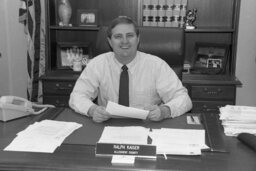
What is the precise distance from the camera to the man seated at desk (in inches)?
76.1

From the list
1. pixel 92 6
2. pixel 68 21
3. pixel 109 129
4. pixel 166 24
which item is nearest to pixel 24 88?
pixel 68 21

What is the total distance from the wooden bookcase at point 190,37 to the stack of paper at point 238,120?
114 cm

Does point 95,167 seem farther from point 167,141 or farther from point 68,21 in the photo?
point 68,21

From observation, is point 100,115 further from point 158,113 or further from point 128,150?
point 128,150

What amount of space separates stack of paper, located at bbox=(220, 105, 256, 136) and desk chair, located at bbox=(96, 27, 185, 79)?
24.7 inches

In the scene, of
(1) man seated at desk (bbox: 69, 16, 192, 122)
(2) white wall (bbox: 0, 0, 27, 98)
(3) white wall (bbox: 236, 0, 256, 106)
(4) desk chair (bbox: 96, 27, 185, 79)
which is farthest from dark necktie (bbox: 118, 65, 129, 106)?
(2) white wall (bbox: 0, 0, 27, 98)

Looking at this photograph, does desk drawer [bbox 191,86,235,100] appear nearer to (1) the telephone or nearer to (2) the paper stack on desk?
(2) the paper stack on desk

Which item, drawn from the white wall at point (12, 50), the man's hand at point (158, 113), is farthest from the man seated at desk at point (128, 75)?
the white wall at point (12, 50)

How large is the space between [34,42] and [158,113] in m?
1.77

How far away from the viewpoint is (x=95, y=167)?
107cm

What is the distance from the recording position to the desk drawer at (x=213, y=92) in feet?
8.68

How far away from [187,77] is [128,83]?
92 cm

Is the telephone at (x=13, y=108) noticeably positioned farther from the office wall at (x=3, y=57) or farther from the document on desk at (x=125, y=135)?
the office wall at (x=3, y=57)

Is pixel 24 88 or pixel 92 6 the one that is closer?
pixel 92 6
